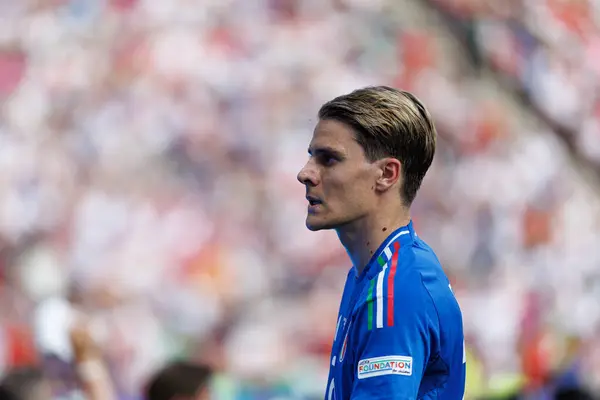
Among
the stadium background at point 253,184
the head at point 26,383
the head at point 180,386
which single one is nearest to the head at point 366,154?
the head at point 180,386

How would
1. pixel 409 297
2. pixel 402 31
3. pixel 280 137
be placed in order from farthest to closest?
pixel 402 31, pixel 280 137, pixel 409 297

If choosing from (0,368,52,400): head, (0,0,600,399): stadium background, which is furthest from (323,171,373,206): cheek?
(0,368,52,400): head

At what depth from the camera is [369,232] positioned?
7.15ft

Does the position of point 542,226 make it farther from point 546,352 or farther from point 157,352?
point 157,352

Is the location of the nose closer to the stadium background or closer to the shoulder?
the shoulder

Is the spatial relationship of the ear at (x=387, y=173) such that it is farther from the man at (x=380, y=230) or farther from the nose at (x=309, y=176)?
the nose at (x=309, y=176)

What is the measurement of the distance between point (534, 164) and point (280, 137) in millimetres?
2121

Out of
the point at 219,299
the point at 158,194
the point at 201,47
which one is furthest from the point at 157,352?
the point at 201,47

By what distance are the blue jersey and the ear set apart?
0.12m

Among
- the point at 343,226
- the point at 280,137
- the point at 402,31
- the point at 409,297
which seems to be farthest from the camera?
the point at 402,31

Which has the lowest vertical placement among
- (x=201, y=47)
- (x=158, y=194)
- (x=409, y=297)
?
(x=409, y=297)

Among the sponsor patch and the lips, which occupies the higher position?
the lips

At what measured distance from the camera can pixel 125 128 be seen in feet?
20.8

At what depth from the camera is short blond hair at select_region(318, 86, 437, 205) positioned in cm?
214
